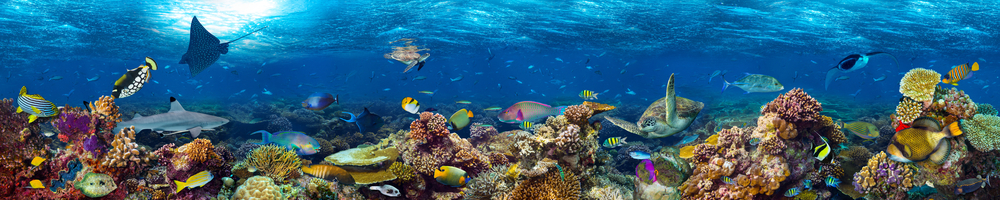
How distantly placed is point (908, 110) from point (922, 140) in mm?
660

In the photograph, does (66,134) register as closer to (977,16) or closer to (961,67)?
(961,67)

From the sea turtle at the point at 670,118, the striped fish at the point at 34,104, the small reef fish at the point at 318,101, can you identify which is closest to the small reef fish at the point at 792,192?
the sea turtle at the point at 670,118

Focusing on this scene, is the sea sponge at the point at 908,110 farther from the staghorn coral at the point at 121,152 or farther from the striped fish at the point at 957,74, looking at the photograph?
the staghorn coral at the point at 121,152

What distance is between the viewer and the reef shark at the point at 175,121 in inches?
153

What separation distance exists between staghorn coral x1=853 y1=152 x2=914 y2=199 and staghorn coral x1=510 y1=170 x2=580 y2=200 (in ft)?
12.5

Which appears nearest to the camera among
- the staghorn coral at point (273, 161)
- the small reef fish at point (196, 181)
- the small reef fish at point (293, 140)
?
the small reef fish at point (196, 181)

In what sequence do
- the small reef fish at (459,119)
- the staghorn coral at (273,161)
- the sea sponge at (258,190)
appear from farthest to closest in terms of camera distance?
1. the small reef fish at (459,119)
2. the staghorn coral at (273,161)
3. the sea sponge at (258,190)

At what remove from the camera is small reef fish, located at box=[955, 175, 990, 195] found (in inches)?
162

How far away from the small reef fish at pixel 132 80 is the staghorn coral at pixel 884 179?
25.7 ft

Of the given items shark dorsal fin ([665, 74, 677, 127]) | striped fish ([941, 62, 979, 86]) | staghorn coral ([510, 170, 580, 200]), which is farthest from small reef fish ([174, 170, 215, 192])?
striped fish ([941, 62, 979, 86])

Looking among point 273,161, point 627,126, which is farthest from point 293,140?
point 627,126

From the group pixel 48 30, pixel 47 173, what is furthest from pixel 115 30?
pixel 47 173

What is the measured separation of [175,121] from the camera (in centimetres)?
394

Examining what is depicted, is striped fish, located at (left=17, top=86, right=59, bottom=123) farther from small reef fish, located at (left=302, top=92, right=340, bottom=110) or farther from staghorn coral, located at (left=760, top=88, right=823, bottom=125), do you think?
staghorn coral, located at (left=760, top=88, right=823, bottom=125)
